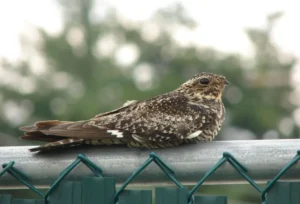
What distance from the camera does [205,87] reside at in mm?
4609

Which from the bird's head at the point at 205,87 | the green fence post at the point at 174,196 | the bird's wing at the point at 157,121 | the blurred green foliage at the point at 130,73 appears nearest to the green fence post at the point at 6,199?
the green fence post at the point at 174,196

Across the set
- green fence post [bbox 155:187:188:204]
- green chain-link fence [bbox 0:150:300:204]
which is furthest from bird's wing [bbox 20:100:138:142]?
green fence post [bbox 155:187:188:204]

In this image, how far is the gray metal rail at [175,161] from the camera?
108 inches

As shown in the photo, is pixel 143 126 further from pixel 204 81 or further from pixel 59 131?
pixel 204 81

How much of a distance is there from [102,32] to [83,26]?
2.75ft

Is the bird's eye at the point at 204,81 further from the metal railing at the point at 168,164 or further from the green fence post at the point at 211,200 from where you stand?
the green fence post at the point at 211,200

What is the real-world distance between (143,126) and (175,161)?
715 mm

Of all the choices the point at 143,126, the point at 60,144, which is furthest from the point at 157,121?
the point at 60,144

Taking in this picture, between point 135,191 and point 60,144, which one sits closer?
point 135,191

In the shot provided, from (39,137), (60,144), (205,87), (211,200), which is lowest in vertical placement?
(211,200)

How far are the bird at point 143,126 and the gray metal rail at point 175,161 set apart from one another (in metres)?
0.06

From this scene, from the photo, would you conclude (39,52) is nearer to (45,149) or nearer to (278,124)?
(278,124)

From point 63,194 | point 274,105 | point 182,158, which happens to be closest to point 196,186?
point 182,158

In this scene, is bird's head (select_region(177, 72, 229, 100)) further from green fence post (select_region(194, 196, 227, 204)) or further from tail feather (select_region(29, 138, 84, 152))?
green fence post (select_region(194, 196, 227, 204))
